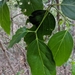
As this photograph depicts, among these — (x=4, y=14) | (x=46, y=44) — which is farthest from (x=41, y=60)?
(x=4, y=14)

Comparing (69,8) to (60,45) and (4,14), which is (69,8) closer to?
(60,45)

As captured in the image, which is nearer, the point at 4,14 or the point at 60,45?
the point at 60,45

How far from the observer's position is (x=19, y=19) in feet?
6.91

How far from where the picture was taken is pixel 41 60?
395 mm

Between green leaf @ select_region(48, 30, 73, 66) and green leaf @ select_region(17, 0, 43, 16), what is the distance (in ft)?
0.37

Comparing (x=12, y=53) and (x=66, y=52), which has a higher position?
(x=66, y=52)

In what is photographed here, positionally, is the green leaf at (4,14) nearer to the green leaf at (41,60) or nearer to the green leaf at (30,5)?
the green leaf at (30,5)

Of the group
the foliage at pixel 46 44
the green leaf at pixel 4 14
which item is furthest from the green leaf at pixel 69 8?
the green leaf at pixel 4 14

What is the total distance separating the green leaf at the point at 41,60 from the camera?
1.28 feet

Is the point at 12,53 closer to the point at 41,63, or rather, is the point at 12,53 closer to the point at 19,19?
the point at 19,19

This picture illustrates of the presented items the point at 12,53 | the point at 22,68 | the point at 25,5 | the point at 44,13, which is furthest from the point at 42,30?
the point at 12,53

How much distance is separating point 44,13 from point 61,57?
0.33ft

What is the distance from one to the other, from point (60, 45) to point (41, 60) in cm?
6

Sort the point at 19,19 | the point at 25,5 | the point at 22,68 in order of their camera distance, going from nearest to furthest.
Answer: the point at 25,5
the point at 22,68
the point at 19,19
